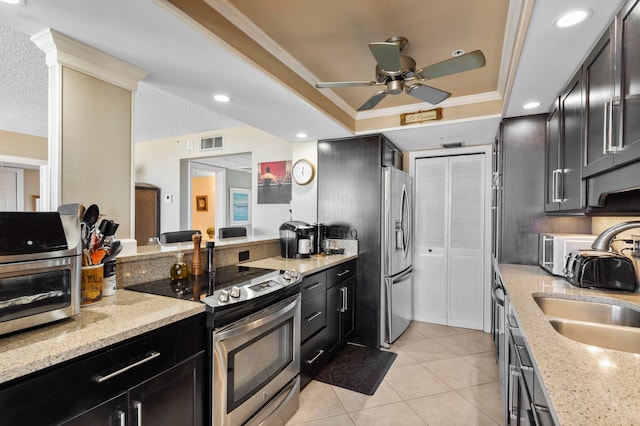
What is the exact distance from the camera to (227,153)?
4.59 meters

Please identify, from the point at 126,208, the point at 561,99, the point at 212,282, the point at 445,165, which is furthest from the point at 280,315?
the point at 445,165

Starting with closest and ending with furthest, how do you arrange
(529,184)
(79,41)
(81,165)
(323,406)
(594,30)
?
(594,30)
(79,41)
(81,165)
(323,406)
(529,184)

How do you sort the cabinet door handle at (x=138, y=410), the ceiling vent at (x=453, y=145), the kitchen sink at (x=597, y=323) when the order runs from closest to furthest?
1. the cabinet door handle at (x=138, y=410)
2. the kitchen sink at (x=597, y=323)
3. the ceiling vent at (x=453, y=145)

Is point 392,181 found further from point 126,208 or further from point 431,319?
point 126,208

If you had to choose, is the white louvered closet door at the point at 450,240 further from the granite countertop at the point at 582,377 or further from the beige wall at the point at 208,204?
the beige wall at the point at 208,204

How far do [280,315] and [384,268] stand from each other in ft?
5.31

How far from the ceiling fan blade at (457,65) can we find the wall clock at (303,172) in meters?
1.93

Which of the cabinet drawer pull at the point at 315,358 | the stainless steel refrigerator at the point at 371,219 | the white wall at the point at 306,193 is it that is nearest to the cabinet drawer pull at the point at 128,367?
the cabinet drawer pull at the point at 315,358

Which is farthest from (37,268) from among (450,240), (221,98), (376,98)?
(450,240)

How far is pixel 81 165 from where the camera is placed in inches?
64.7

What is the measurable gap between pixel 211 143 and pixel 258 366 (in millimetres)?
3692

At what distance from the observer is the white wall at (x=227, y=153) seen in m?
4.13

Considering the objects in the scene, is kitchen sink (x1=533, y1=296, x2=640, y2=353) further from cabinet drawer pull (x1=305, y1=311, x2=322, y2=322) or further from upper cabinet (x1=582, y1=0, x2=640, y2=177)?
cabinet drawer pull (x1=305, y1=311, x2=322, y2=322)

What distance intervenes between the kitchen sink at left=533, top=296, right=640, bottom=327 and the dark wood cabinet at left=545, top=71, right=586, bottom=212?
0.51 metres
